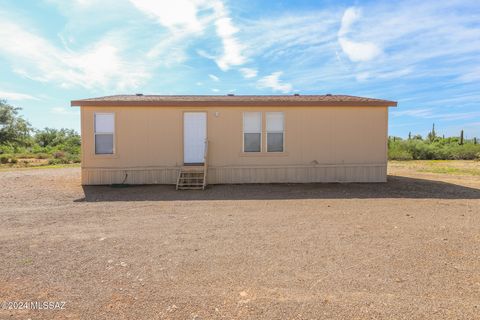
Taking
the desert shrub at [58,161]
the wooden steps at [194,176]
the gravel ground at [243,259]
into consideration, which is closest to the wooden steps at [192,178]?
the wooden steps at [194,176]

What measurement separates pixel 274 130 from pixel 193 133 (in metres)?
2.71

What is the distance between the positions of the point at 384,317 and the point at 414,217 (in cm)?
405

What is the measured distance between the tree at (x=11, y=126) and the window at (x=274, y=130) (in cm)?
2385

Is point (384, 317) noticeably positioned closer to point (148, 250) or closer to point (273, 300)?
point (273, 300)

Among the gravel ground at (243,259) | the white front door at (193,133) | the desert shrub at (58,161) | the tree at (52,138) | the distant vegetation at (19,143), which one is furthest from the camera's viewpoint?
the tree at (52,138)

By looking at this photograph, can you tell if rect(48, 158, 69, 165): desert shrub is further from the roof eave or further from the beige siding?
the roof eave

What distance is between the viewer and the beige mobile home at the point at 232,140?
993 cm

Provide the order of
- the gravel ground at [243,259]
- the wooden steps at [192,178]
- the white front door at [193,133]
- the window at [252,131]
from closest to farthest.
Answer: the gravel ground at [243,259] → the wooden steps at [192,178] → the white front door at [193,133] → the window at [252,131]

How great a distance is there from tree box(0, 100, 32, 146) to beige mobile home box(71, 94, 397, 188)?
1978 centimetres

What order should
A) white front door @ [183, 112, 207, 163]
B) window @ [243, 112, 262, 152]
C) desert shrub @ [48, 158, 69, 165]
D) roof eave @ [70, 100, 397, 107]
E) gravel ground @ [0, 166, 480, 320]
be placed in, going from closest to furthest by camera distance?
1. gravel ground @ [0, 166, 480, 320]
2. roof eave @ [70, 100, 397, 107]
3. white front door @ [183, 112, 207, 163]
4. window @ [243, 112, 262, 152]
5. desert shrub @ [48, 158, 69, 165]

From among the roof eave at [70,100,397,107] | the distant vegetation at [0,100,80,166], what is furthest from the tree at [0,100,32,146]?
the roof eave at [70,100,397,107]

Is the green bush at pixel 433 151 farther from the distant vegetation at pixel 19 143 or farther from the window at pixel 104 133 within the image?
the distant vegetation at pixel 19 143

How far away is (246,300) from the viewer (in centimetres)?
277

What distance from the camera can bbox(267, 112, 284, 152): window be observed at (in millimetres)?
10336
